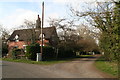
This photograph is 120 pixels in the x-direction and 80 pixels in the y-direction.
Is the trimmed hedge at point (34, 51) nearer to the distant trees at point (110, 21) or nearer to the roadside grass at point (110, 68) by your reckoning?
the roadside grass at point (110, 68)

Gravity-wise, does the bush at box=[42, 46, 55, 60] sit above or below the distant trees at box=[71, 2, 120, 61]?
below

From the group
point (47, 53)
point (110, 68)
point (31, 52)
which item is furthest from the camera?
point (47, 53)

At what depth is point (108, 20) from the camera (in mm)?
11102

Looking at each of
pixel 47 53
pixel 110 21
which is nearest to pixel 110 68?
pixel 110 21

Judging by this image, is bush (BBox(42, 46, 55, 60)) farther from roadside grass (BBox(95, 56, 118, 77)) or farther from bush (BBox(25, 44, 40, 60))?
roadside grass (BBox(95, 56, 118, 77))

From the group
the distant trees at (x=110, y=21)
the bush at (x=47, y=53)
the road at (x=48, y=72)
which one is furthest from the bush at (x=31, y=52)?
the distant trees at (x=110, y=21)

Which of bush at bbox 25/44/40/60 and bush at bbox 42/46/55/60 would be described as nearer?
bush at bbox 25/44/40/60

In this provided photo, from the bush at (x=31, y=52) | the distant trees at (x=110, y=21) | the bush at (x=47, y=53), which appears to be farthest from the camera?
the bush at (x=47, y=53)

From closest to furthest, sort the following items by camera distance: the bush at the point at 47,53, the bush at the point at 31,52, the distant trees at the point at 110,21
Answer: the distant trees at the point at 110,21 < the bush at the point at 31,52 < the bush at the point at 47,53

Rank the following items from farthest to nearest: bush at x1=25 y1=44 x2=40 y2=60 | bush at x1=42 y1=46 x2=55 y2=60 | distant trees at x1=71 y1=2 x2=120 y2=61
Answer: bush at x1=42 y1=46 x2=55 y2=60, bush at x1=25 y1=44 x2=40 y2=60, distant trees at x1=71 y1=2 x2=120 y2=61

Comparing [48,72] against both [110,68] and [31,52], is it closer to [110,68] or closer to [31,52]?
[110,68]

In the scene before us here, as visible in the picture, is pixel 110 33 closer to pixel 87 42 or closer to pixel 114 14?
pixel 114 14


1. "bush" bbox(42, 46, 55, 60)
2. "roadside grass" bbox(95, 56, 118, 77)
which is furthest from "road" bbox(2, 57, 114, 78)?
"bush" bbox(42, 46, 55, 60)

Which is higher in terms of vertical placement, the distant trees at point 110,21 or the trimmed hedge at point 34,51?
the distant trees at point 110,21
